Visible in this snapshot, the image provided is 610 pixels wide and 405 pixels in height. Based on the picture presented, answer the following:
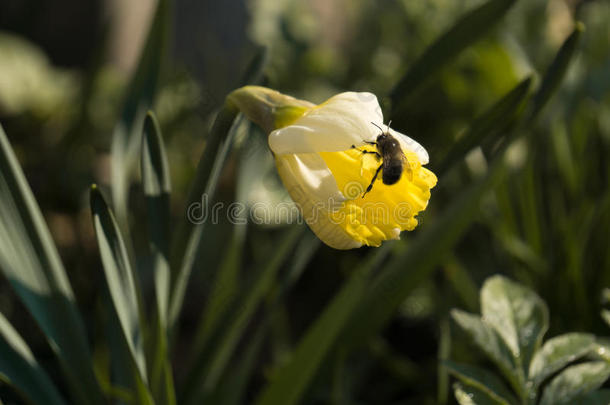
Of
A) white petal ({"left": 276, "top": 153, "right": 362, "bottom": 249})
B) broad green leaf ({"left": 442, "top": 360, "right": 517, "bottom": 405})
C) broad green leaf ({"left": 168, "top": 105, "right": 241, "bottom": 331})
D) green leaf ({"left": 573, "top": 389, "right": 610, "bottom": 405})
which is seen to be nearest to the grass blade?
broad green leaf ({"left": 168, "top": 105, "right": 241, "bottom": 331})

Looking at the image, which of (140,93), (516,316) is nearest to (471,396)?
(516,316)

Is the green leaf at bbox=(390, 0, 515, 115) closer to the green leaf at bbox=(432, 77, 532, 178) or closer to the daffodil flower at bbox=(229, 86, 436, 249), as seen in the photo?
the green leaf at bbox=(432, 77, 532, 178)

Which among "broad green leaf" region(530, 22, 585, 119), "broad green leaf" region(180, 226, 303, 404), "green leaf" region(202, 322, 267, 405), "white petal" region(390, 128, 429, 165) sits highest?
"broad green leaf" region(530, 22, 585, 119)

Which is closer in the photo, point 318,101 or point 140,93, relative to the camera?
point 140,93

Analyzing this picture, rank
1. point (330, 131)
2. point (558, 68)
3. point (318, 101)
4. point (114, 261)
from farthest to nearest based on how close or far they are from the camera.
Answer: point (318, 101) < point (558, 68) < point (114, 261) < point (330, 131)

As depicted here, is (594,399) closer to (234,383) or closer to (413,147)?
(413,147)

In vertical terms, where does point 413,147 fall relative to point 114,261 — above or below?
above

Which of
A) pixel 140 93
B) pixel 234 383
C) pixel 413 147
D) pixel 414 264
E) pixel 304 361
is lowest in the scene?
pixel 234 383
